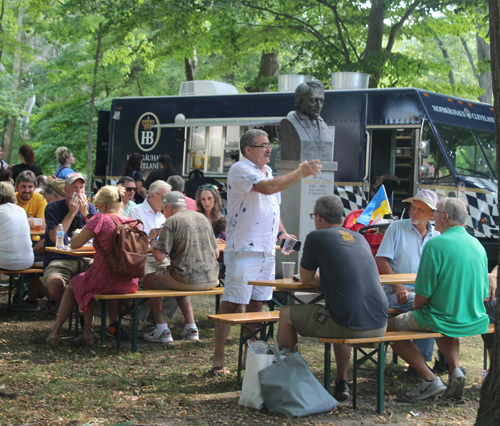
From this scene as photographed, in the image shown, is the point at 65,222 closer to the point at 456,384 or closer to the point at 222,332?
the point at 222,332

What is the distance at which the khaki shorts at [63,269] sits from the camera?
6.65m

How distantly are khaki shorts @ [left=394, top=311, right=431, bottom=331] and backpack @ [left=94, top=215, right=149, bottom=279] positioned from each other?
2.34 meters

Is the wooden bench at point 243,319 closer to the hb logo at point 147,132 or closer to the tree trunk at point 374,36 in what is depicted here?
the hb logo at point 147,132

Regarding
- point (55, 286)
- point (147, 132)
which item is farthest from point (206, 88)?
point (55, 286)

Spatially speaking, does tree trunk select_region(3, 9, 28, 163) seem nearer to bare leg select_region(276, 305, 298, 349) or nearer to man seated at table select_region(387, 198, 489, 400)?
bare leg select_region(276, 305, 298, 349)

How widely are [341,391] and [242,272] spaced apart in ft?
3.86

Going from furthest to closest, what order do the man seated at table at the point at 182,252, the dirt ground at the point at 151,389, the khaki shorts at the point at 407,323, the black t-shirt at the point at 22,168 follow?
1. the black t-shirt at the point at 22,168
2. the man seated at table at the point at 182,252
3. the khaki shorts at the point at 407,323
4. the dirt ground at the point at 151,389

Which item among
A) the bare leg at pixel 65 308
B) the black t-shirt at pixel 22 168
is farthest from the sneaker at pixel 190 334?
the black t-shirt at pixel 22 168

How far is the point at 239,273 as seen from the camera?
5066 mm

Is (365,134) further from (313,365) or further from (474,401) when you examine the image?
(474,401)

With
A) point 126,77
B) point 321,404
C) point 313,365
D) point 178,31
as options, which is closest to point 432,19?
point 178,31

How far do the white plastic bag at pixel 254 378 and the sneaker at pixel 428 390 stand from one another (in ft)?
4.00

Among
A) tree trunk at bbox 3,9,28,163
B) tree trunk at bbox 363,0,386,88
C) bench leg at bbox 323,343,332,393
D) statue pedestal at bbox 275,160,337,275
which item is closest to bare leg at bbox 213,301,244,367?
bench leg at bbox 323,343,332,393

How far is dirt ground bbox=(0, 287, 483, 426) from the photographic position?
4207 mm
